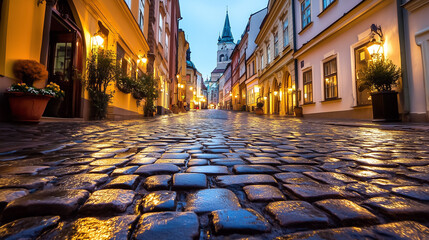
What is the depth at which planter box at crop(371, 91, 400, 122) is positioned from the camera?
20.2 ft

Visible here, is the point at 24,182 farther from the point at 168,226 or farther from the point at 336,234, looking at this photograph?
the point at 336,234

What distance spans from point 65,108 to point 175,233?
23.2 ft

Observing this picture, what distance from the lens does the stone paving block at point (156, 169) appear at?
150cm

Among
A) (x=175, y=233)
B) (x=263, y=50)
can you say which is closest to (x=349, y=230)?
(x=175, y=233)

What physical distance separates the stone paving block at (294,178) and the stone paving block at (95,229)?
911 millimetres

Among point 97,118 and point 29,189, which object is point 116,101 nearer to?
point 97,118

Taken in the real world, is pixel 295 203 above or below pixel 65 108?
below

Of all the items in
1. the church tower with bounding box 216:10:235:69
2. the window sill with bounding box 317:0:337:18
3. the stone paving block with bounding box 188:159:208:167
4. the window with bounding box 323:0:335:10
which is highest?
the church tower with bounding box 216:10:235:69

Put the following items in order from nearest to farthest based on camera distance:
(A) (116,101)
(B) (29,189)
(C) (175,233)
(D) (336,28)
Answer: (C) (175,233) < (B) (29,189) < (A) (116,101) < (D) (336,28)

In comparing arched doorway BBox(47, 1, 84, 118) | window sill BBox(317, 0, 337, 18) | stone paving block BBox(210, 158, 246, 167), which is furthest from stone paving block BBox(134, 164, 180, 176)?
window sill BBox(317, 0, 337, 18)

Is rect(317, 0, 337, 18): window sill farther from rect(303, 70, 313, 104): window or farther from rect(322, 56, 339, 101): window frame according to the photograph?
rect(303, 70, 313, 104): window

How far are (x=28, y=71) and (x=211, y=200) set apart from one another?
512 centimetres

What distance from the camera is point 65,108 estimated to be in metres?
6.35

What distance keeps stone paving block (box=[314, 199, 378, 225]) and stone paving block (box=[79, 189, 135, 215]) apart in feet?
2.86
